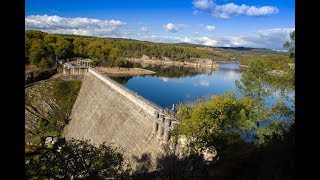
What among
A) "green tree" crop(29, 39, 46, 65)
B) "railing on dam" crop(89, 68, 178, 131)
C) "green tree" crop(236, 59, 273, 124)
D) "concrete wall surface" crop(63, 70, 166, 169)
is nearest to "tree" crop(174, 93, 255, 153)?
"railing on dam" crop(89, 68, 178, 131)

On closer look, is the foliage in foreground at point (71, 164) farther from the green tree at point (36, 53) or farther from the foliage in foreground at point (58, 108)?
the green tree at point (36, 53)

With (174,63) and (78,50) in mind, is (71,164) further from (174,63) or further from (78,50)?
(174,63)

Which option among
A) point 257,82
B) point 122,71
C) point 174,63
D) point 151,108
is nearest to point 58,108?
point 151,108

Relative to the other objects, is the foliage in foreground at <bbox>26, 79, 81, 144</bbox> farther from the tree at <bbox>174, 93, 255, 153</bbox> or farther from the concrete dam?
the tree at <bbox>174, 93, 255, 153</bbox>

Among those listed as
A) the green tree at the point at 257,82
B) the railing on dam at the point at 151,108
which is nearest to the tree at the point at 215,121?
the railing on dam at the point at 151,108

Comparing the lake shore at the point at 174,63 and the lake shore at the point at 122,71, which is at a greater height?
the lake shore at the point at 174,63
